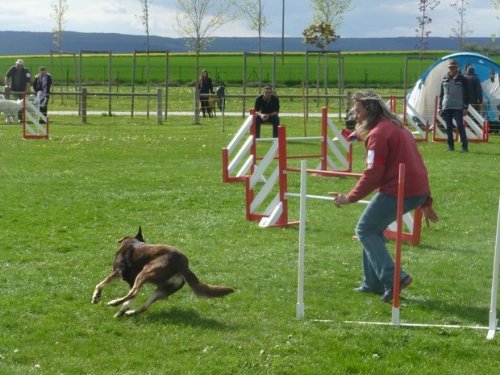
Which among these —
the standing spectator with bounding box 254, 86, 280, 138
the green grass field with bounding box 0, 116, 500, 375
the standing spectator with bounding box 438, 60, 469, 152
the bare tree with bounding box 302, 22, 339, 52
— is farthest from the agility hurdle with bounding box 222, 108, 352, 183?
the bare tree with bounding box 302, 22, 339, 52

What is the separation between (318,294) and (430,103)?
21.1 meters

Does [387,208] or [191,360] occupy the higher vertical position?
[387,208]

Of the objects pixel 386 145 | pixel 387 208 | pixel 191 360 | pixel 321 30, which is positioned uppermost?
pixel 321 30

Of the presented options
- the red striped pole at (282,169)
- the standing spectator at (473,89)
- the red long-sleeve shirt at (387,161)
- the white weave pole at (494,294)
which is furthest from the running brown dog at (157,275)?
the standing spectator at (473,89)

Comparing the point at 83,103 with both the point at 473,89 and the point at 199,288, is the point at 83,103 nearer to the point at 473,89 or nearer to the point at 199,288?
the point at 473,89

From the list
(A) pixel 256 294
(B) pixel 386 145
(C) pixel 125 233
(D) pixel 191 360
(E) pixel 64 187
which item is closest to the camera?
(D) pixel 191 360

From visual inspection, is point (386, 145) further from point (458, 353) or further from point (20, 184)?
point (20, 184)

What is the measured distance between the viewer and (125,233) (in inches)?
438

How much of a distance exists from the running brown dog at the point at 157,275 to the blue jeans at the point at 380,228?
1251 mm

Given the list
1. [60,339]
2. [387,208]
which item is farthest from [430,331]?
[60,339]

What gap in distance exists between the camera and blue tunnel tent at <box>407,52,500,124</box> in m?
27.8

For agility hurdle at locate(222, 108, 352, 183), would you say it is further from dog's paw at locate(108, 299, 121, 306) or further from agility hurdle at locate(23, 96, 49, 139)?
agility hurdle at locate(23, 96, 49, 139)

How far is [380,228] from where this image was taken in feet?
25.9

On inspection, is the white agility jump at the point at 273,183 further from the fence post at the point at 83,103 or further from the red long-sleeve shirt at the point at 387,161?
the fence post at the point at 83,103
